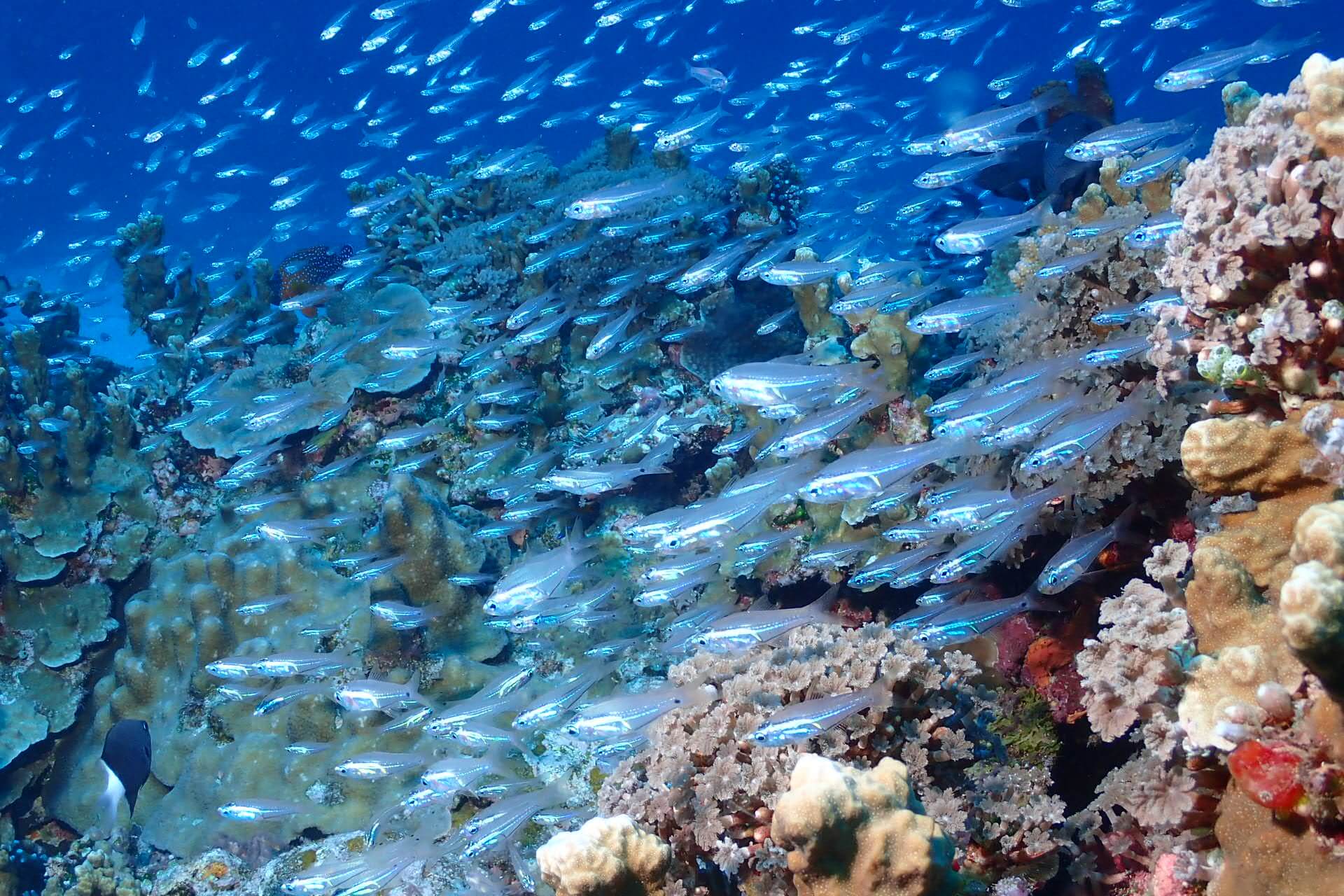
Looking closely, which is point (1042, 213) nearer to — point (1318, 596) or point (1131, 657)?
point (1131, 657)

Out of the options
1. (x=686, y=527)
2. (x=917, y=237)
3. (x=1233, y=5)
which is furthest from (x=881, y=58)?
(x=686, y=527)

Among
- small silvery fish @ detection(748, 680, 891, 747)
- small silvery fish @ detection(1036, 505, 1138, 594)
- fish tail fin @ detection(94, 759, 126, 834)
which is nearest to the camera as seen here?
small silvery fish @ detection(748, 680, 891, 747)

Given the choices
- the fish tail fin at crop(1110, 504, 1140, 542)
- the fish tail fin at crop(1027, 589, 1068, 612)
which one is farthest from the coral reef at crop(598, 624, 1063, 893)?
the fish tail fin at crop(1110, 504, 1140, 542)

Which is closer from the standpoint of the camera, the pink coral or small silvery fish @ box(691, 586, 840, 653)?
the pink coral

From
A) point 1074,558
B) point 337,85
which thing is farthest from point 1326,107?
point 337,85

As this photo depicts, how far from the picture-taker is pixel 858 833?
9.11 feet

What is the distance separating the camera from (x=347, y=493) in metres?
9.76

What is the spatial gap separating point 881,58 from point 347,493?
84402 millimetres

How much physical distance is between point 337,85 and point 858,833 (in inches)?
2674

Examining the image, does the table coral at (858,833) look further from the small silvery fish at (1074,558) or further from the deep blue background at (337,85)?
the deep blue background at (337,85)

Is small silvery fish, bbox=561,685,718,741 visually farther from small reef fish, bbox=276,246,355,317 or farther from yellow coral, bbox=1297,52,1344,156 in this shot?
small reef fish, bbox=276,246,355,317

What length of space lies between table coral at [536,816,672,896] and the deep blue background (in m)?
18.4

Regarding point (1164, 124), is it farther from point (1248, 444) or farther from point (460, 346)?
point (460, 346)

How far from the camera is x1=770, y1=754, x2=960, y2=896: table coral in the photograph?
2725mm
